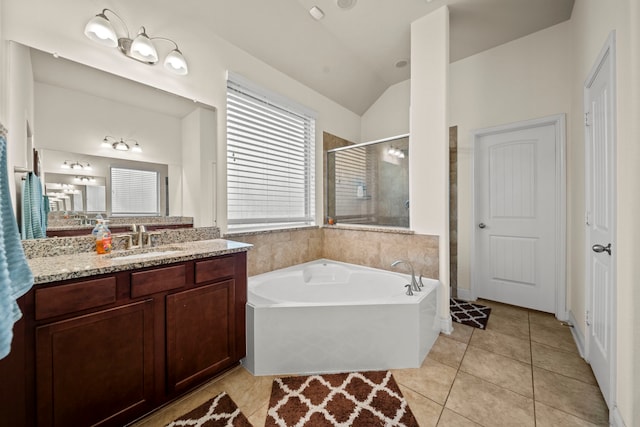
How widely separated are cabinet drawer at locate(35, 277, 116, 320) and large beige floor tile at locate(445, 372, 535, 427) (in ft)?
6.23

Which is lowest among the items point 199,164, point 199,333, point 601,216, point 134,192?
point 199,333

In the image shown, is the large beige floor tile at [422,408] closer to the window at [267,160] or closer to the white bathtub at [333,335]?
the white bathtub at [333,335]

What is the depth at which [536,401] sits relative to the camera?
151 cm

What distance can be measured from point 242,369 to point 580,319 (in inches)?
106

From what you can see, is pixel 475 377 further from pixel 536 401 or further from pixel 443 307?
pixel 443 307

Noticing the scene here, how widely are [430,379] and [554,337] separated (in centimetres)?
138

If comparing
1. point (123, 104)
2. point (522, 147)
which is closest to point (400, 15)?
point (522, 147)

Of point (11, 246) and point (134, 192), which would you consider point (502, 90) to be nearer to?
point (134, 192)

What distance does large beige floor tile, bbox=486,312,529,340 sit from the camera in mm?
2295

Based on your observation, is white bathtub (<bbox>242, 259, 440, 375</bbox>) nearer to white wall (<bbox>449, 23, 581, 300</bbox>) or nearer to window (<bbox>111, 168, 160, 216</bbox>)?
window (<bbox>111, 168, 160, 216</bbox>)

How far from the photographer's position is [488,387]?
5.32 feet

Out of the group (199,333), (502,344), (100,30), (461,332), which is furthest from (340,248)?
(100,30)

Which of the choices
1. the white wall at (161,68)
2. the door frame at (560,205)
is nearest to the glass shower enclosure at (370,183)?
the white wall at (161,68)

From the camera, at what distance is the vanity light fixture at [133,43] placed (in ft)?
4.85
